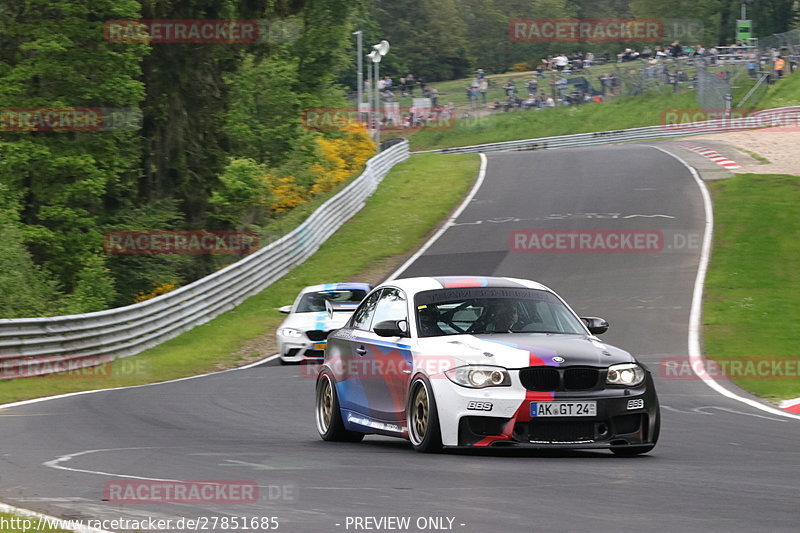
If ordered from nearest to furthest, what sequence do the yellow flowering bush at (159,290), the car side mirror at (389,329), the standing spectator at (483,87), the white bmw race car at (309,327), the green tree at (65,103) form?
the car side mirror at (389,329) < the white bmw race car at (309,327) < the green tree at (65,103) < the yellow flowering bush at (159,290) < the standing spectator at (483,87)

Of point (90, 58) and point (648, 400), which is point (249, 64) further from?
point (648, 400)

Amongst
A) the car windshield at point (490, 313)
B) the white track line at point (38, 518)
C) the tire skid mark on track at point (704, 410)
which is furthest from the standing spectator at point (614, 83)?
the white track line at point (38, 518)

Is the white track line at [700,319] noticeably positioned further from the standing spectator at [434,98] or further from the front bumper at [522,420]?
the standing spectator at [434,98]

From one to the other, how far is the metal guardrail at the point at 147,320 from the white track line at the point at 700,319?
1054 cm

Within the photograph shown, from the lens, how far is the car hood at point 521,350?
30.7 ft

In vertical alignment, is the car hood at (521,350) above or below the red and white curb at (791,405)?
above

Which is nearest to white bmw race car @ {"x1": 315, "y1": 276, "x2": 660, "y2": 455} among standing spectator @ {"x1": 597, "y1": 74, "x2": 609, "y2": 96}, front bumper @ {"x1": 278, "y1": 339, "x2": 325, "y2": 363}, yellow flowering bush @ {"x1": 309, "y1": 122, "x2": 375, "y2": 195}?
front bumper @ {"x1": 278, "y1": 339, "x2": 325, "y2": 363}

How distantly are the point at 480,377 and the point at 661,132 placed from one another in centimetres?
6151

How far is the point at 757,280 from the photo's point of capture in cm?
2794

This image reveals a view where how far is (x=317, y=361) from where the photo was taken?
22.1m

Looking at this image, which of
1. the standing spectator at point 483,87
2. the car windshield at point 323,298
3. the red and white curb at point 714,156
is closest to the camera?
the car windshield at point 323,298

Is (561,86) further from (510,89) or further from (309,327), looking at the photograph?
(309,327)

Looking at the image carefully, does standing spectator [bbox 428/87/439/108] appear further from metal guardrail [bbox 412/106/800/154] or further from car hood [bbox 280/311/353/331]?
car hood [bbox 280/311/353/331]

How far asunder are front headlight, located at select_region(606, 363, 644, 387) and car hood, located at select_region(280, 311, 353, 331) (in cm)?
1224
